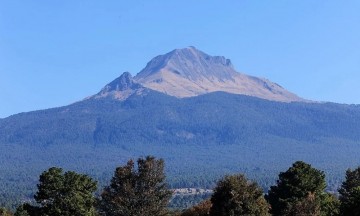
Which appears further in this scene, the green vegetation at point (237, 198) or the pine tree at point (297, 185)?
the pine tree at point (297, 185)

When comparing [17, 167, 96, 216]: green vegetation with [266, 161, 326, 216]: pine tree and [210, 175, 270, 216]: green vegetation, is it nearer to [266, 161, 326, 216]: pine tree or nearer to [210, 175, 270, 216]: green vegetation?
[210, 175, 270, 216]: green vegetation

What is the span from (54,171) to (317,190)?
21918mm

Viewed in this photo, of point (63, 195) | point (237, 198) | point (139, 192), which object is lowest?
point (237, 198)

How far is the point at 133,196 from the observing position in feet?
125

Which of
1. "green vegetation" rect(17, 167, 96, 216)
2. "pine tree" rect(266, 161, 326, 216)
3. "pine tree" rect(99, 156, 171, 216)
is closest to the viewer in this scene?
"pine tree" rect(99, 156, 171, 216)

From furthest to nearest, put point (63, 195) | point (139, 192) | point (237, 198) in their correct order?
1. point (63, 195)
2. point (139, 192)
3. point (237, 198)

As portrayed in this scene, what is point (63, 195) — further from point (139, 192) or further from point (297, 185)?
point (297, 185)

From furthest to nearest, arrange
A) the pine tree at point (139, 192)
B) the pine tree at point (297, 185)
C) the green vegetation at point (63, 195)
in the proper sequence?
the pine tree at point (297, 185) → the green vegetation at point (63, 195) → the pine tree at point (139, 192)

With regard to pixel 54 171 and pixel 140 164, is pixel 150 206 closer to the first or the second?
pixel 140 164

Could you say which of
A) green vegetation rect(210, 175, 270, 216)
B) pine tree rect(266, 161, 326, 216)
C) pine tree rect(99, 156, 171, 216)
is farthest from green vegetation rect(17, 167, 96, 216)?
pine tree rect(266, 161, 326, 216)

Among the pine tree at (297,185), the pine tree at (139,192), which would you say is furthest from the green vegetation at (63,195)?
the pine tree at (297,185)

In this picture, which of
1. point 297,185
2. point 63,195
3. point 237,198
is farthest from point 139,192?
point 297,185

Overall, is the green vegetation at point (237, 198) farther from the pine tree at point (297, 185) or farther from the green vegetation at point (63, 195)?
the pine tree at point (297, 185)

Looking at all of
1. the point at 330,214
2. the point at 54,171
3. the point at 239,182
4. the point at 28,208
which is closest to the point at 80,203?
the point at 54,171
